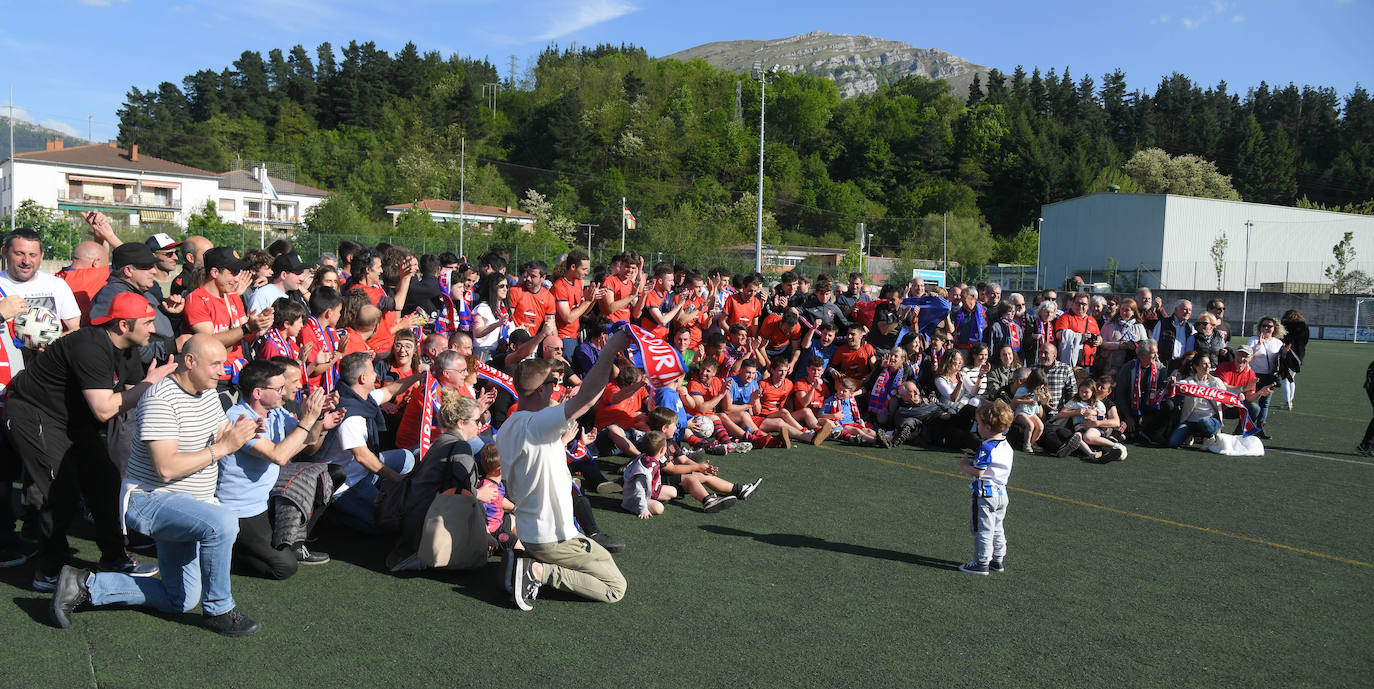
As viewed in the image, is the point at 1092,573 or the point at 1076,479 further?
the point at 1076,479

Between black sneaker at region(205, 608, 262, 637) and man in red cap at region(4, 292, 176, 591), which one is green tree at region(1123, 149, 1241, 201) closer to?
man in red cap at region(4, 292, 176, 591)

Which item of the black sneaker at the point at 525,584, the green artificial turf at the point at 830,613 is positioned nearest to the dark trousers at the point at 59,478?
the green artificial turf at the point at 830,613

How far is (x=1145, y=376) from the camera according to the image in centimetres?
1071

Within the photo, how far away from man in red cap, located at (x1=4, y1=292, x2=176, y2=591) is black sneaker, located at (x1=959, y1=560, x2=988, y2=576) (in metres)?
4.80

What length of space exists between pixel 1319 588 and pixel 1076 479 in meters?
3.01

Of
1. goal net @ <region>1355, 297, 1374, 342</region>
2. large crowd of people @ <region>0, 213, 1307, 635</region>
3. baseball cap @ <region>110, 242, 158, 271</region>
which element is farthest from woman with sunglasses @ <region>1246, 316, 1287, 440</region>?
goal net @ <region>1355, 297, 1374, 342</region>

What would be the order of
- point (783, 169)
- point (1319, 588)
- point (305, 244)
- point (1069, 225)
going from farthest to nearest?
point (783, 169) < point (1069, 225) < point (305, 244) < point (1319, 588)

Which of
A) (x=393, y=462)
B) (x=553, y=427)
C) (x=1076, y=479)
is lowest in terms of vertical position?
(x=1076, y=479)

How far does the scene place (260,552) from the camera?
496 cm

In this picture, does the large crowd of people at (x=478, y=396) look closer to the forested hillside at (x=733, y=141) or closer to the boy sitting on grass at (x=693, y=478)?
the boy sitting on grass at (x=693, y=478)

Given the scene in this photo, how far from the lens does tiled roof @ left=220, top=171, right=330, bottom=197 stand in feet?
247

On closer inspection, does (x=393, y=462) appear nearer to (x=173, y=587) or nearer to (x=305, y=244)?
(x=173, y=587)

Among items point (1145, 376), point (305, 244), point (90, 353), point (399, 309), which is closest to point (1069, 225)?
point (305, 244)

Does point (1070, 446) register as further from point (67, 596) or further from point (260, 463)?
point (67, 596)
